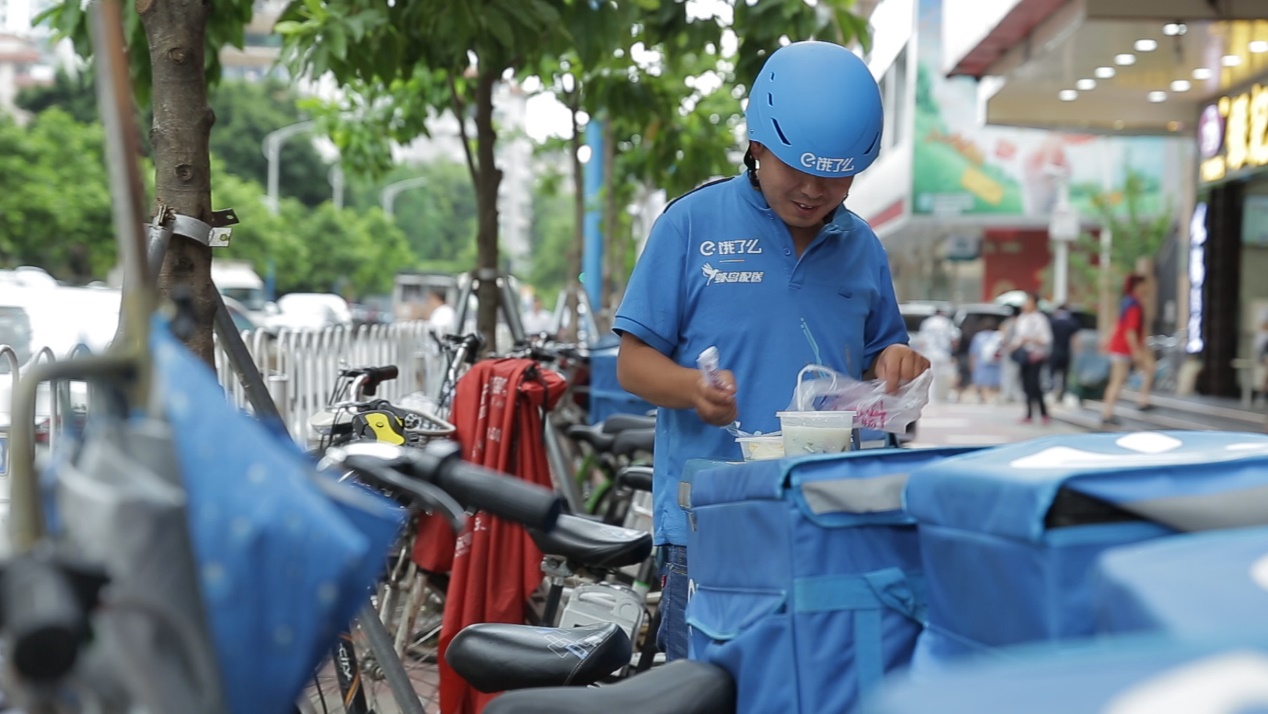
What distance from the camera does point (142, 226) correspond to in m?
1.38

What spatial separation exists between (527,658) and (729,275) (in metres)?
1.15

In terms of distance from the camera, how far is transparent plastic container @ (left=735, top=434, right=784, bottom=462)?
2.90 m

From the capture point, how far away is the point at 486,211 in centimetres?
833

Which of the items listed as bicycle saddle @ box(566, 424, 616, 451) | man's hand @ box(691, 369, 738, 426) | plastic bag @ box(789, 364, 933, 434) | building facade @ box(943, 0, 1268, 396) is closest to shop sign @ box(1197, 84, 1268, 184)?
building facade @ box(943, 0, 1268, 396)

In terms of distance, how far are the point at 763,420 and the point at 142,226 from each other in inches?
82.4

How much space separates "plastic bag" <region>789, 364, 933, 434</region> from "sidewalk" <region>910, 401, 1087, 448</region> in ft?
39.1

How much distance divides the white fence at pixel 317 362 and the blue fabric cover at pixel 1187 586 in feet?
15.0

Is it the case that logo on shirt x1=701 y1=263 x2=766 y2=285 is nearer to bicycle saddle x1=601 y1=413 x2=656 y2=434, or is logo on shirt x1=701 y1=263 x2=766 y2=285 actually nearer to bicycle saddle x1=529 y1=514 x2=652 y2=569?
bicycle saddle x1=529 y1=514 x2=652 y2=569

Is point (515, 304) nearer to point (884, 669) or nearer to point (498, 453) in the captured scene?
point (498, 453)

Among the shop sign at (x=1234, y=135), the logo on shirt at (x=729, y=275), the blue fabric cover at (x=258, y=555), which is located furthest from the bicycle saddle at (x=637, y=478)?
the shop sign at (x=1234, y=135)

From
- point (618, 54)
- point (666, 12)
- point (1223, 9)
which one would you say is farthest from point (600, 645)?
point (1223, 9)

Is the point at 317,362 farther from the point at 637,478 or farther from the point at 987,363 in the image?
the point at 987,363

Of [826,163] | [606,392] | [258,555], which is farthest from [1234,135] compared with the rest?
[258,555]

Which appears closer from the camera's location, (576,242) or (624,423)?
(624,423)
